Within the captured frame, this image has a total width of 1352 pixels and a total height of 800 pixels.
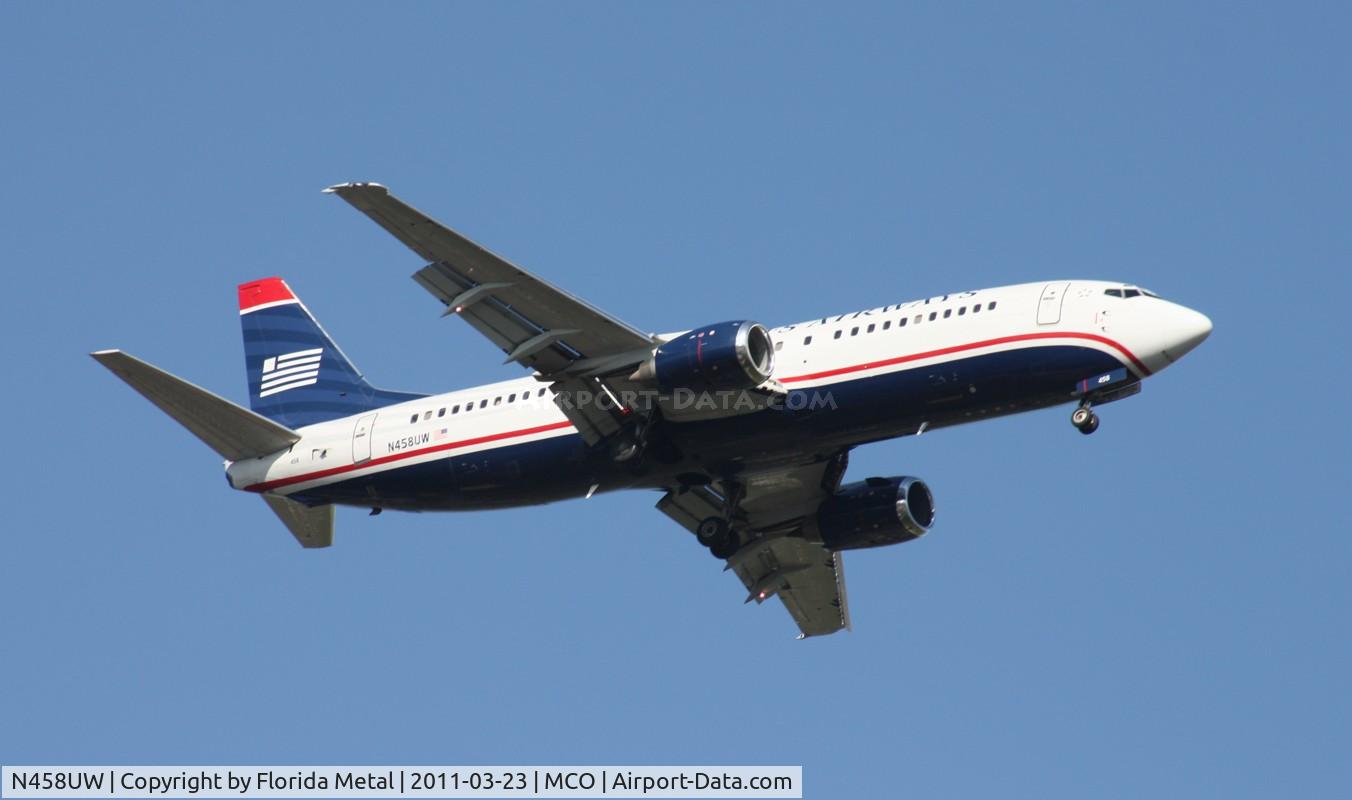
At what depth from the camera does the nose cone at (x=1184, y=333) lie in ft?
142

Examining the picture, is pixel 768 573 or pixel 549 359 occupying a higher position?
pixel 549 359

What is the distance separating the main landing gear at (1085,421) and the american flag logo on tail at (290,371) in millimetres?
21287

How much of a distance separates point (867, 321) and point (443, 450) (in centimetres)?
1108

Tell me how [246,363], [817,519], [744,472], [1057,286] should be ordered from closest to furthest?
[1057,286]
[744,472]
[817,519]
[246,363]

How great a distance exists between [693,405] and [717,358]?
2.37 metres

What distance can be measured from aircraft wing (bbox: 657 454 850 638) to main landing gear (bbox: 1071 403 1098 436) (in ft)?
26.0

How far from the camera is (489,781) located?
1641 inches

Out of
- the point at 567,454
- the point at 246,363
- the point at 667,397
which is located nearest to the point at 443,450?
the point at 567,454

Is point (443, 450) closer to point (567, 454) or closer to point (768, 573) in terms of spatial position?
point (567, 454)

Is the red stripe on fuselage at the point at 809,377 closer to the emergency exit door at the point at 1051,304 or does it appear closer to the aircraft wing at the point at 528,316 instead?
the emergency exit door at the point at 1051,304

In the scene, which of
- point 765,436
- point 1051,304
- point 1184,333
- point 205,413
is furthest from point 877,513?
point 205,413

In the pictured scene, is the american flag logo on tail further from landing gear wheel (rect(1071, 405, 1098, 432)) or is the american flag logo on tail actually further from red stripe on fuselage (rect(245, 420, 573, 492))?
landing gear wheel (rect(1071, 405, 1098, 432))

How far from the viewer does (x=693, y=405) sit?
46062 mm

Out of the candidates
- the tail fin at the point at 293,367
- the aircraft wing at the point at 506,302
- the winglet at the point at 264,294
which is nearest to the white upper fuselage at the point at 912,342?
the aircraft wing at the point at 506,302
